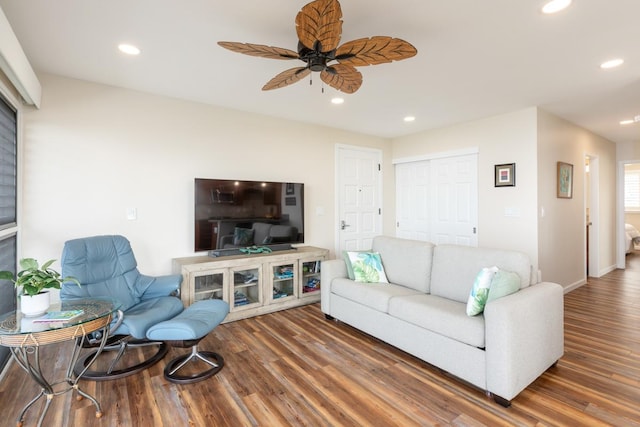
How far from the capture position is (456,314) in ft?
7.41

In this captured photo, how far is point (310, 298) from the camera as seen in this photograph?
405cm

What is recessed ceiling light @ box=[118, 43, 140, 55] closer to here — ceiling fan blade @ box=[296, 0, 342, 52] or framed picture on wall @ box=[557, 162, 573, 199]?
ceiling fan blade @ box=[296, 0, 342, 52]

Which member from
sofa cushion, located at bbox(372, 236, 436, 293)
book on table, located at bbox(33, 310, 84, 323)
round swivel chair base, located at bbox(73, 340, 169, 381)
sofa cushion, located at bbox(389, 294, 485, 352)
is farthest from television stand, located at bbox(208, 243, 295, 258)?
sofa cushion, located at bbox(389, 294, 485, 352)

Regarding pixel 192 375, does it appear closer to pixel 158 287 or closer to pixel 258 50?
pixel 158 287

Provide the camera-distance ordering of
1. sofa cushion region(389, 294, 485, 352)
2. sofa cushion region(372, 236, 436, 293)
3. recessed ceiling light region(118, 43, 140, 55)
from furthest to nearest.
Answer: sofa cushion region(372, 236, 436, 293) → recessed ceiling light region(118, 43, 140, 55) → sofa cushion region(389, 294, 485, 352)

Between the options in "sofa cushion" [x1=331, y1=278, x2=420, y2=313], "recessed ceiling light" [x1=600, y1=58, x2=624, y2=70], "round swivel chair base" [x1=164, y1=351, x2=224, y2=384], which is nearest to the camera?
"round swivel chair base" [x1=164, y1=351, x2=224, y2=384]

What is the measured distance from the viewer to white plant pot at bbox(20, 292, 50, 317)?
1872mm

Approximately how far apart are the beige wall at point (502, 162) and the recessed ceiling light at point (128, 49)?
13.3ft

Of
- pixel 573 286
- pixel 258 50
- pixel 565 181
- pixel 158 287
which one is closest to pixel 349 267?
pixel 158 287

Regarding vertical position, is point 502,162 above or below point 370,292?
above

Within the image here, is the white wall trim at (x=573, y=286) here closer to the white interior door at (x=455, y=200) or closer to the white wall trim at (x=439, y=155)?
the white interior door at (x=455, y=200)

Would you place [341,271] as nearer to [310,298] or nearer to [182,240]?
[310,298]

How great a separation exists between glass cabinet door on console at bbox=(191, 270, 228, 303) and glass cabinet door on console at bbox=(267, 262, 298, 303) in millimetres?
597

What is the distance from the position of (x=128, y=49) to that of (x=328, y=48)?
5.39 feet
